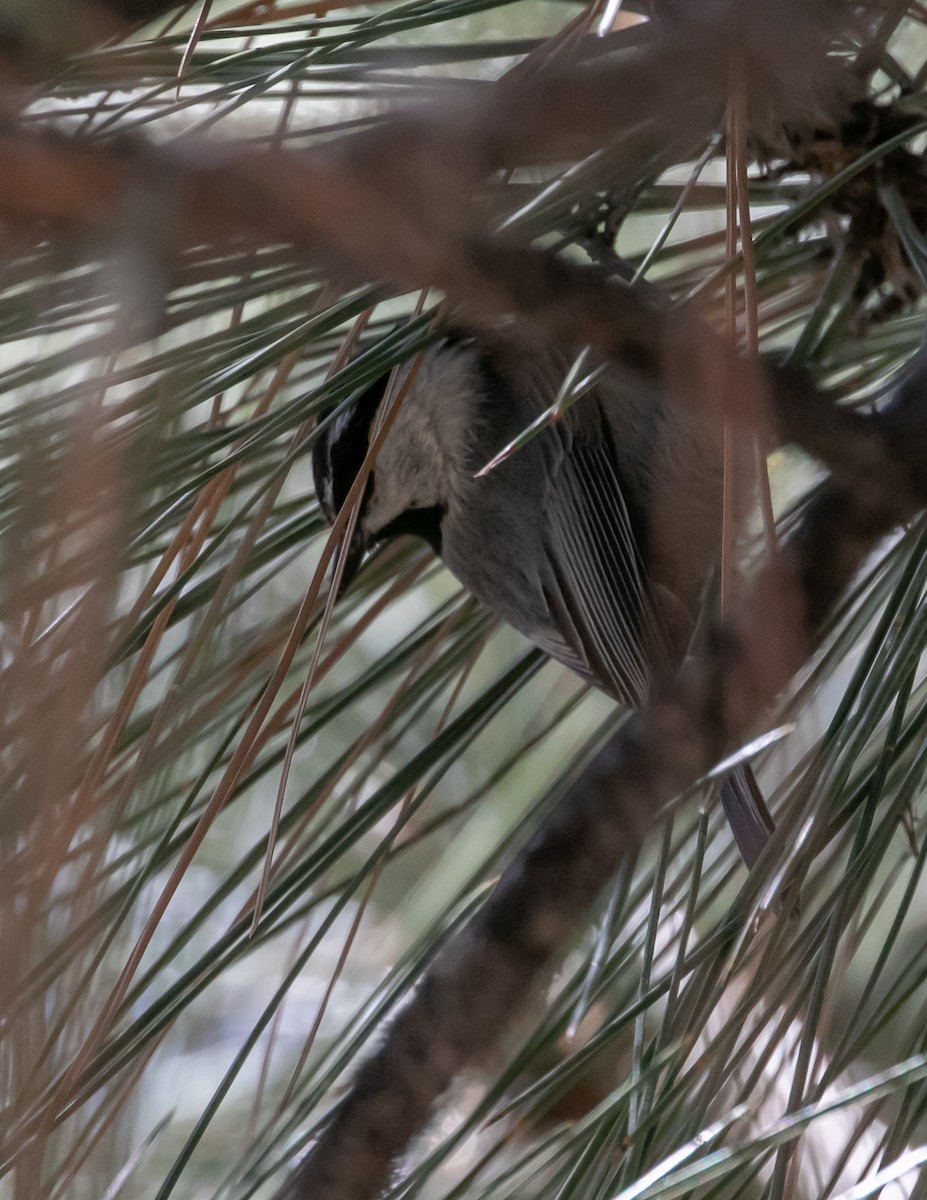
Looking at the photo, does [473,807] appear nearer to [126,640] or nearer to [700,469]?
[700,469]

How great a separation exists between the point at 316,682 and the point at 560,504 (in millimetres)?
542

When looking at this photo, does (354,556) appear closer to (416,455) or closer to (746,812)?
(416,455)

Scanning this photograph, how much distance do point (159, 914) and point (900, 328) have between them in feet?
2.32

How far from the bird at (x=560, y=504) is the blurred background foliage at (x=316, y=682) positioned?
0.06 metres

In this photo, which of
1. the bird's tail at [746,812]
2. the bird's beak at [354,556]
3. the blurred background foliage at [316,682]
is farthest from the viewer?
the bird's beak at [354,556]

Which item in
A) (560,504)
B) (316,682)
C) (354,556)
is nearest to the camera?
(316,682)

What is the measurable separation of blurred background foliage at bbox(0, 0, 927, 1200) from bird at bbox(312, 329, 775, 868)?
0.06 meters

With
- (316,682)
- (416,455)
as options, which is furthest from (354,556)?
(316,682)

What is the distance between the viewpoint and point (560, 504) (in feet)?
4.42

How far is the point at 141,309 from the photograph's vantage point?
0.87ft

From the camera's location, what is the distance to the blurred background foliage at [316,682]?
15.2 inches

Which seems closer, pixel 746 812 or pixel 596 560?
pixel 746 812

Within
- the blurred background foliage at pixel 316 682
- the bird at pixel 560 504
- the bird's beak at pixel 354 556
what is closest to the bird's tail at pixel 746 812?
the blurred background foliage at pixel 316 682

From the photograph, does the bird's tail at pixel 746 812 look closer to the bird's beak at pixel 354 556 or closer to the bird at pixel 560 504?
the bird at pixel 560 504
